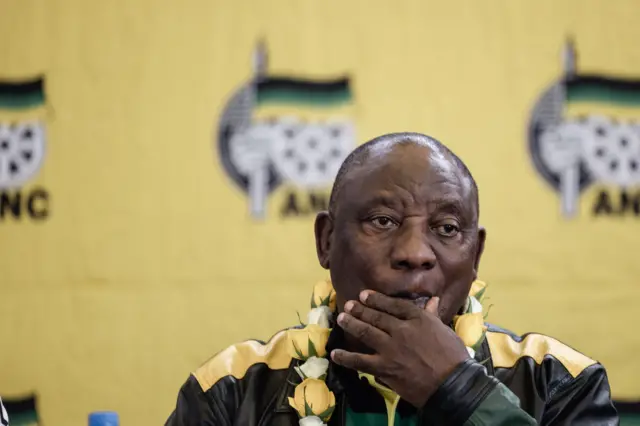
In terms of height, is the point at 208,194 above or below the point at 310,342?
above

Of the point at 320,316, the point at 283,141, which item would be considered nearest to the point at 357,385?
the point at 320,316

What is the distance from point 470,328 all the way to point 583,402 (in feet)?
0.82

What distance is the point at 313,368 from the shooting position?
1.98 metres

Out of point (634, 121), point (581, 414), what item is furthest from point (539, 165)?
point (581, 414)

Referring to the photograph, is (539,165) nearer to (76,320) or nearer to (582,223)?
(582,223)

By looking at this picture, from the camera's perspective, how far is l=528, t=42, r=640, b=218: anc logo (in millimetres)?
3211

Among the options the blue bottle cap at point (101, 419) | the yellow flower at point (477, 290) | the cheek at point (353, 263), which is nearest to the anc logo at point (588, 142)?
the yellow flower at point (477, 290)

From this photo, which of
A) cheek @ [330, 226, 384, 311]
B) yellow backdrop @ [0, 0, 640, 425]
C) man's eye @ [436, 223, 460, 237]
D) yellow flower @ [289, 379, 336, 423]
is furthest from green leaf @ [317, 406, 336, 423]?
yellow backdrop @ [0, 0, 640, 425]

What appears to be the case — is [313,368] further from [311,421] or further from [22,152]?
[22,152]

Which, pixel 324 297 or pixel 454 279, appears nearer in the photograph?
pixel 454 279

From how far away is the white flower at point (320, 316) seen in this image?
6.72ft

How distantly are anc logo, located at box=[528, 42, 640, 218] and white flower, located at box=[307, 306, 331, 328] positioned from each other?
138 centimetres

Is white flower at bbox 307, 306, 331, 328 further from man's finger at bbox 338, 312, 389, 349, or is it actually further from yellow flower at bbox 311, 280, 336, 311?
man's finger at bbox 338, 312, 389, 349

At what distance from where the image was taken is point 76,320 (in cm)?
317
